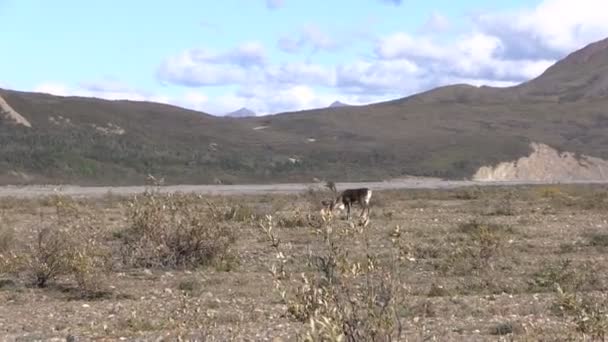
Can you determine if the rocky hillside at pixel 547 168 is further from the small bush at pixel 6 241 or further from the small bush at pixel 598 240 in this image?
the small bush at pixel 6 241

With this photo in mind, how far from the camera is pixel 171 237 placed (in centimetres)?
2186

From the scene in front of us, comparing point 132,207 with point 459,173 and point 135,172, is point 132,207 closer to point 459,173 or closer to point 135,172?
point 135,172

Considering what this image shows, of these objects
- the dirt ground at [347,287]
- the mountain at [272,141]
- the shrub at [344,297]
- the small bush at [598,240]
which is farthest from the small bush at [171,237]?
the mountain at [272,141]

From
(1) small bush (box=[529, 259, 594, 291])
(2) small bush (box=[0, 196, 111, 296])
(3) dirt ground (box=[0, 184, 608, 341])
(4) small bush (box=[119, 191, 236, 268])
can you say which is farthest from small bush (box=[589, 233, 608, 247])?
(2) small bush (box=[0, 196, 111, 296])

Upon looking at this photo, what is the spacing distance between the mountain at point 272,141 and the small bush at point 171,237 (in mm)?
52422

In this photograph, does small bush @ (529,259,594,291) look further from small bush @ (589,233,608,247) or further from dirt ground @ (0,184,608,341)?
small bush @ (589,233,608,247)

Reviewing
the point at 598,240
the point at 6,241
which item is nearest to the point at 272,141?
the point at 598,240

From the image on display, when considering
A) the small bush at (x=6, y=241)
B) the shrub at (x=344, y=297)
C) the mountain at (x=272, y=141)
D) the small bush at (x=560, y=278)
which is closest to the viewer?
the shrub at (x=344, y=297)

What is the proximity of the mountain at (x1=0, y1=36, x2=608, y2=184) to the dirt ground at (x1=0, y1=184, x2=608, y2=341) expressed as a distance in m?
48.9

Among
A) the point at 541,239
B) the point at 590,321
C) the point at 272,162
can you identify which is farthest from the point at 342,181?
the point at 590,321

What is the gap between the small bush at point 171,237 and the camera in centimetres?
2150

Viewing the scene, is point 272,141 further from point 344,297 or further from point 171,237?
point 344,297

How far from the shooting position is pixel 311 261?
840cm

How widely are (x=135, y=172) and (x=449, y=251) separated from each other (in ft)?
196
